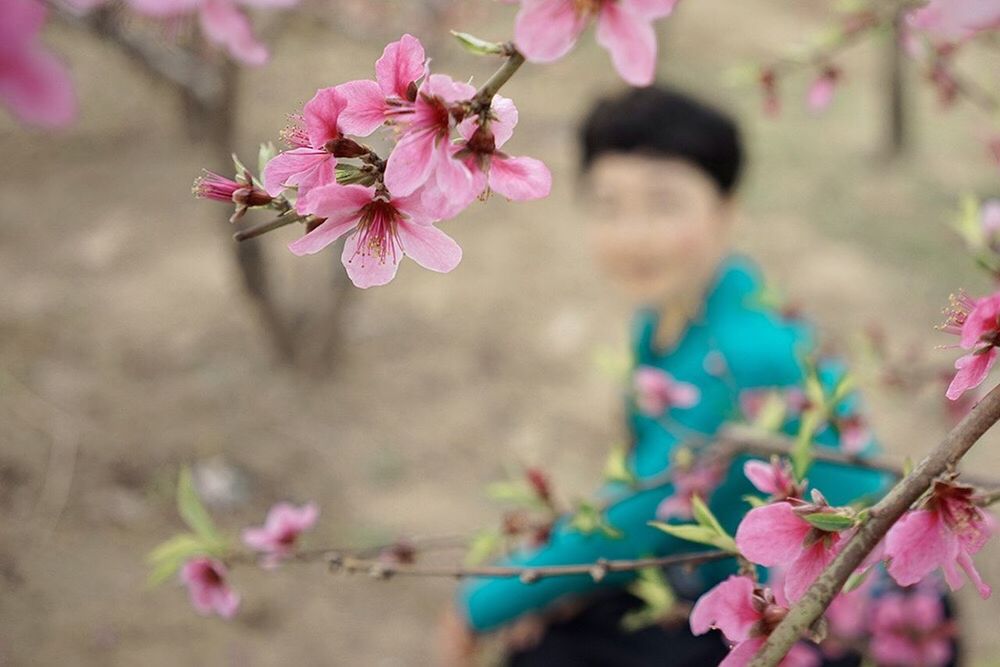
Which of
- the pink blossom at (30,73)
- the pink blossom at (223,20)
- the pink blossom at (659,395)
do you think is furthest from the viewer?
the pink blossom at (659,395)

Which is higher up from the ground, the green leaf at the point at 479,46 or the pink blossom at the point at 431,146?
the green leaf at the point at 479,46

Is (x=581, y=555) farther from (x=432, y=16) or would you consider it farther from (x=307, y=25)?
(x=307, y=25)

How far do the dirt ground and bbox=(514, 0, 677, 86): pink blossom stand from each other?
5.32 feet

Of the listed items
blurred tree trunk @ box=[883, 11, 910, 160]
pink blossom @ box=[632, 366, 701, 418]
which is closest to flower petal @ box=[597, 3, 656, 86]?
pink blossom @ box=[632, 366, 701, 418]

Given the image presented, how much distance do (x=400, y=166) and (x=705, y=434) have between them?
45.4 inches

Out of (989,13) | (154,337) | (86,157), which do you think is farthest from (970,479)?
(86,157)

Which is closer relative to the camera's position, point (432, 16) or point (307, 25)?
point (432, 16)

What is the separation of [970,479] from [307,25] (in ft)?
14.7

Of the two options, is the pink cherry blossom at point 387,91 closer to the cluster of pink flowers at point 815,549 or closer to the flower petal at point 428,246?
the flower petal at point 428,246

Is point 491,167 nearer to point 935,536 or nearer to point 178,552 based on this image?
point 935,536

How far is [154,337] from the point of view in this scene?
10.6 feet

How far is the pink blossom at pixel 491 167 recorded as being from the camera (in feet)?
1.30

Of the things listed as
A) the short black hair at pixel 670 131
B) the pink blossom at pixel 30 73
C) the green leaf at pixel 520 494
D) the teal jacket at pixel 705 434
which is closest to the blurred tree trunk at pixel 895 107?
the short black hair at pixel 670 131

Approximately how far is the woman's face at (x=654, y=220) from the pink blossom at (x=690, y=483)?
647 mm
